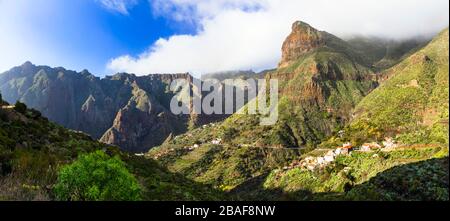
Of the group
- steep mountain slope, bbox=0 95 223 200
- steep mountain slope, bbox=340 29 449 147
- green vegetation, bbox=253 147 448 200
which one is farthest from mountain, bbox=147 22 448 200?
steep mountain slope, bbox=0 95 223 200

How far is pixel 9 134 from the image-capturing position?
46.0 metres

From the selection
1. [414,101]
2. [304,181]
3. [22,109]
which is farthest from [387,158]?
[22,109]

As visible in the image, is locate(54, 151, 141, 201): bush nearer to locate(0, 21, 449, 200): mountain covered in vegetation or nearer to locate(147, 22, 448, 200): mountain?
locate(0, 21, 449, 200): mountain covered in vegetation

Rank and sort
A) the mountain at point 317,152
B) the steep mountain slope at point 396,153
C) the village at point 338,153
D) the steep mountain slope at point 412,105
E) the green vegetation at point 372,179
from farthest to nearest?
1. the village at point 338,153
2. the steep mountain slope at point 412,105
3. the mountain at point 317,152
4. the steep mountain slope at point 396,153
5. the green vegetation at point 372,179

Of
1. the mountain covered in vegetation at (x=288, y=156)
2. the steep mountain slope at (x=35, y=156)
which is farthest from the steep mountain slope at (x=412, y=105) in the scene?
the steep mountain slope at (x=35, y=156)

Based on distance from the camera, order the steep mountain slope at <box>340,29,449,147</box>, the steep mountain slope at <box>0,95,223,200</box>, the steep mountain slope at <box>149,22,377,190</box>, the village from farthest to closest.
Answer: the steep mountain slope at <box>149,22,377,190</box> → the village → the steep mountain slope at <box>340,29,449,147</box> → the steep mountain slope at <box>0,95,223,200</box>

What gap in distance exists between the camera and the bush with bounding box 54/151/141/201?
2172 cm

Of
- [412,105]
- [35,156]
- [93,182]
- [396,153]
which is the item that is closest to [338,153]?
[396,153]

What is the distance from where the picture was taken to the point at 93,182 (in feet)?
72.9

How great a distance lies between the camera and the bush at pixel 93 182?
71.3 ft

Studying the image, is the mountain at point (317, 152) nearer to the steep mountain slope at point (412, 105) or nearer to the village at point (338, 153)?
the steep mountain slope at point (412, 105)

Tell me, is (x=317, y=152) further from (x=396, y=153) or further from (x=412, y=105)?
(x=396, y=153)
